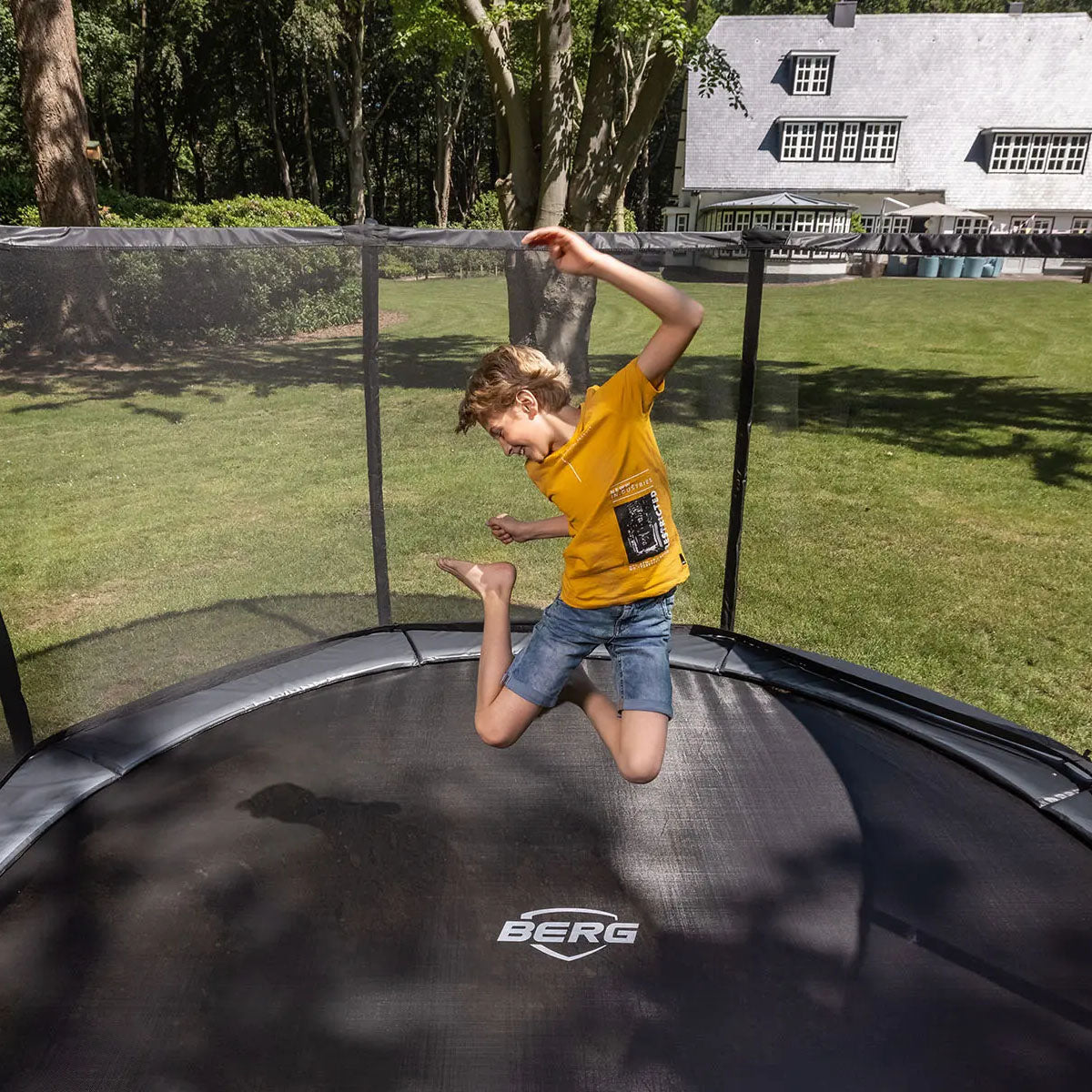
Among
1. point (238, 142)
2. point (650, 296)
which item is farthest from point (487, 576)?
point (238, 142)

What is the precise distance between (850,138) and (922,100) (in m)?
1.90

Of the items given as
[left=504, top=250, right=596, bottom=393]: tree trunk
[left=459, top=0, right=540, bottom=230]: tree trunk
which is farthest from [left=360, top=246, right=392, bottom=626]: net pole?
[left=459, top=0, right=540, bottom=230]: tree trunk

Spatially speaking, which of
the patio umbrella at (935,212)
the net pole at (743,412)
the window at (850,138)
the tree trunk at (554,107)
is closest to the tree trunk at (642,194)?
the window at (850,138)

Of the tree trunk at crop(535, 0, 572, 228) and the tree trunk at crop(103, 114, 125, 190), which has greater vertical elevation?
the tree trunk at crop(103, 114, 125, 190)

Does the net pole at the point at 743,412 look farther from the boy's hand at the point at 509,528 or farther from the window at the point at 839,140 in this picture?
the window at the point at 839,140

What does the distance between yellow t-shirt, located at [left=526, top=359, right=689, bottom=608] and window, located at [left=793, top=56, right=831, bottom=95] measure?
72.2 ft

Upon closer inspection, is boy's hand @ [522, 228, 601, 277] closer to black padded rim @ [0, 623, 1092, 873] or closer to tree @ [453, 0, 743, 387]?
black padded rim @ [0, 623, 1092, 873]

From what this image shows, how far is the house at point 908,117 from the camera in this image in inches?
792

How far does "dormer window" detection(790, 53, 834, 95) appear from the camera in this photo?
20453mm

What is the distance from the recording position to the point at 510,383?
172cm

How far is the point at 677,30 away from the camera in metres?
5.29

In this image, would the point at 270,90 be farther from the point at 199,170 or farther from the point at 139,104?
the point at 199,170

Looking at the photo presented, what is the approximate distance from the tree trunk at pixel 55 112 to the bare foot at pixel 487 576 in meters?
5.11

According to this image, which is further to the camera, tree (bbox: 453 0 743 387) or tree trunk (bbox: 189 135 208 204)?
tree trunk (bbox: 189 135 208 204)
